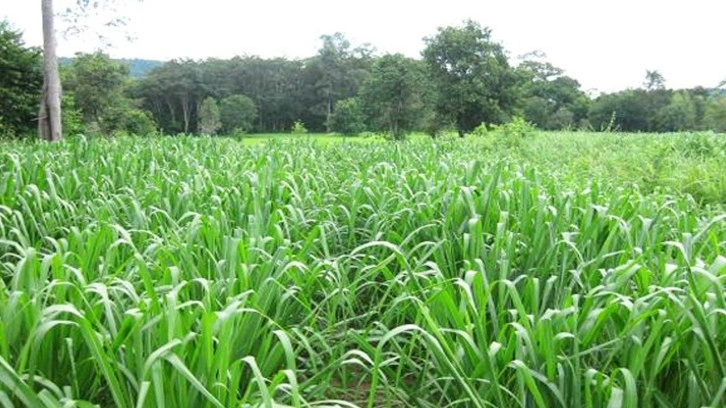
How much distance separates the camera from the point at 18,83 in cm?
2589

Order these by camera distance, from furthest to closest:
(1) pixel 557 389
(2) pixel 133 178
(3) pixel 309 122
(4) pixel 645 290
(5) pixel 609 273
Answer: (3) pixel 309 122 → (2) pixel 133 178 → (5) pixel 609 273 → (4) pixel 645 290 → (1) pixel 557 389

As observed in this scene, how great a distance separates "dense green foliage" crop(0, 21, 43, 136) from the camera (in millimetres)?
24562

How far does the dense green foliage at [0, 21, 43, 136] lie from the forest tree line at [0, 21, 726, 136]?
51 mm

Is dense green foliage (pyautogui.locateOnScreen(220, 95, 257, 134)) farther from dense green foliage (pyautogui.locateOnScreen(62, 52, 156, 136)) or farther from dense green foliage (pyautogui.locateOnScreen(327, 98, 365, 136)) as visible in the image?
dense green foliage (pyautogui.locateOnScreen(62, 52, 156, 136))

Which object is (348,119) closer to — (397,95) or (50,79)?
(397,95)

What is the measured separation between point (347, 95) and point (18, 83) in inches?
2132

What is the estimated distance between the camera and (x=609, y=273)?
A: 213 cm

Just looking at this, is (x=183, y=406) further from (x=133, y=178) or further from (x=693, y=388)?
(x=133, y=178)

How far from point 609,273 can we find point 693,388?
0.56 m

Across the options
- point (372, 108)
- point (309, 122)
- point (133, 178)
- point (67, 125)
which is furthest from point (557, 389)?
point (309, 122)

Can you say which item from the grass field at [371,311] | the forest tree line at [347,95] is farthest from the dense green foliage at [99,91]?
the grass field at [371,311]

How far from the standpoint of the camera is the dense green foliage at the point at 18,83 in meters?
24.6

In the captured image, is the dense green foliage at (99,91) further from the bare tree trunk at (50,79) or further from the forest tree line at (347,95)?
the bare tree trunk at (50,79)

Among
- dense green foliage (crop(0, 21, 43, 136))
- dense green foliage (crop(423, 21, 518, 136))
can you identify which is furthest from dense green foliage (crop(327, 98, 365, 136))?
dense green foliage (crop(0, 21, 43, 136))
